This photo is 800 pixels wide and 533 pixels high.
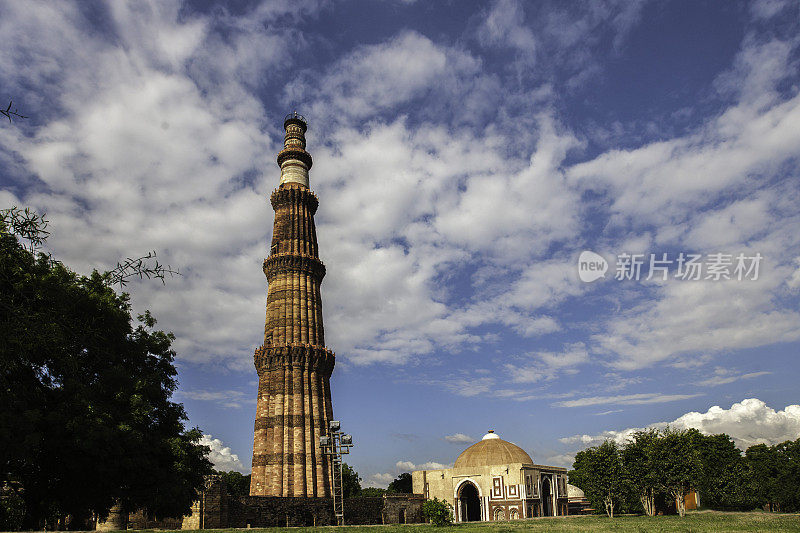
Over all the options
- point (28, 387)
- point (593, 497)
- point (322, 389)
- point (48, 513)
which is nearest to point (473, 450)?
point (593, 497)

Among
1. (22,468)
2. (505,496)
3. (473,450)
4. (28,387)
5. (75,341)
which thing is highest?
(75,341)

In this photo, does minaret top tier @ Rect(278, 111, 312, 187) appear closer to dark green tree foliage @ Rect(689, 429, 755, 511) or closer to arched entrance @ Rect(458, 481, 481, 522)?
arched entrance @ Rect(458, 481, 481, 522)

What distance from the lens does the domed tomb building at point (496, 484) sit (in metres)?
55.5

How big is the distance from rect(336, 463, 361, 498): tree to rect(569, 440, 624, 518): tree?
121ft

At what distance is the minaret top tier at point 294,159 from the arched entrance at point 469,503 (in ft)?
127

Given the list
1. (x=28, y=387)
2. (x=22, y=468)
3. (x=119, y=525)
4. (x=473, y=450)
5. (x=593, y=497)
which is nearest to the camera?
(x=28, y=387)

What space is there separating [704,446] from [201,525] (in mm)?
66842

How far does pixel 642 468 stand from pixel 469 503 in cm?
2231

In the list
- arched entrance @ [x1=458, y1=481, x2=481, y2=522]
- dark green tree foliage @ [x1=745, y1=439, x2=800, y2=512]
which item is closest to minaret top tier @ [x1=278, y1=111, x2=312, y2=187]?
arched entrance @ [x1=458, y1=481, x2=481, y2=522]

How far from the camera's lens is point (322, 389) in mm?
47969

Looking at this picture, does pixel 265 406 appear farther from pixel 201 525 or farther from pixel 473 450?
pixel 473 450

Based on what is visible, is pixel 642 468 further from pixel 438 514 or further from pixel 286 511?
pixel 286 511

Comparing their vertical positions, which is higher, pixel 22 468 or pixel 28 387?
pixel 28 387

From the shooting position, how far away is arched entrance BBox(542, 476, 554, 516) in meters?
60.4
